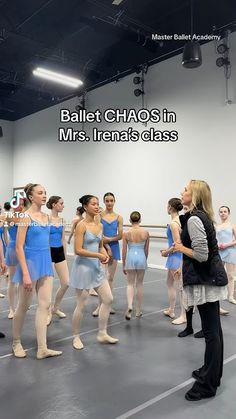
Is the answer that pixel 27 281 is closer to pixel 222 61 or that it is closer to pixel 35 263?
pixel 35 263

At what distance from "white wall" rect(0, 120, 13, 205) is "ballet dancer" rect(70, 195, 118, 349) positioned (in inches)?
411

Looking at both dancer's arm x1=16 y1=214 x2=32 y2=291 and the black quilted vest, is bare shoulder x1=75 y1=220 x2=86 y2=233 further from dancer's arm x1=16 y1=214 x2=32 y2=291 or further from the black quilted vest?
the black quilted vest

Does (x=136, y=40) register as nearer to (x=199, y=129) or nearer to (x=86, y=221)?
(x=199, y=129)

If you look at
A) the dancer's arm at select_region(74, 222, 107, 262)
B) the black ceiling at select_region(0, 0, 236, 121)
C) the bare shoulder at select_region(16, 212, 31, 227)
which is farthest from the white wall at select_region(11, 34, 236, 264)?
the bare shoulder at select_region(16, 212, 31, 227)

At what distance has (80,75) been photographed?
338 inches

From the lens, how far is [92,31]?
6.67 metres

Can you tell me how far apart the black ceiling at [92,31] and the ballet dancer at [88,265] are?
4.21 meters

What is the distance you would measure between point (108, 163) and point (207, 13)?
13.9 ft

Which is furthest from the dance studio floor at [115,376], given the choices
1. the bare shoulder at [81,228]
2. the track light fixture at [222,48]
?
the track light fixture at [222,48]

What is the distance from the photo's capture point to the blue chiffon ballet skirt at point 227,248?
15.1ft

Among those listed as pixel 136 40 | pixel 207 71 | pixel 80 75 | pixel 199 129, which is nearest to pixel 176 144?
pixel 199 129

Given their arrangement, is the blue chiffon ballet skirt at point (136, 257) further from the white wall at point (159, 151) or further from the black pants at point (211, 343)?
the white wall at point (159, 151)

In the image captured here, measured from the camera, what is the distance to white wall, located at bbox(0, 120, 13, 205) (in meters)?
12.9

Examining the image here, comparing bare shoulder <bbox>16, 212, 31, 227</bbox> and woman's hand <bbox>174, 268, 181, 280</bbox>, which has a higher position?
bare shoulder <bbox>16, 212, 31, 227</bbox>
